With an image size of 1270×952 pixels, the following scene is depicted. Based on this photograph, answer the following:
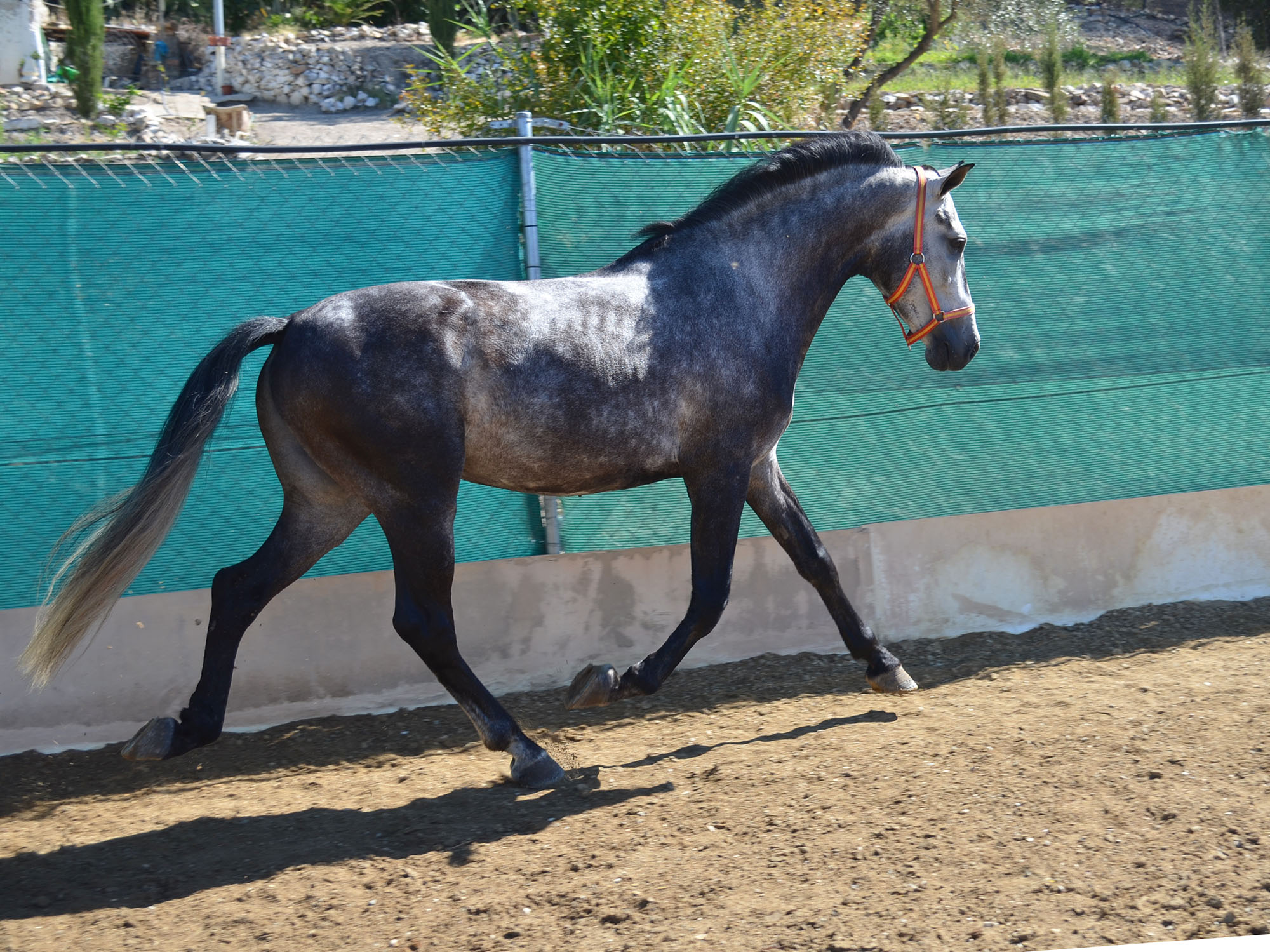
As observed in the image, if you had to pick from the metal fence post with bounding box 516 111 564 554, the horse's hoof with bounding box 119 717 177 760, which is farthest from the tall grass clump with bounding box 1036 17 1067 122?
the horse's hoof with bounding box 119 717 177 760

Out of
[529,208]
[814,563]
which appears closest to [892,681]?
[814,563]

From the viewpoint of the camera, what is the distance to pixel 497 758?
165 inches

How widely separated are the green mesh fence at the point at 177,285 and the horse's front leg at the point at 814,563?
138cm

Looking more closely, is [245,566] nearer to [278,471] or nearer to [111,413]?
[278,471]

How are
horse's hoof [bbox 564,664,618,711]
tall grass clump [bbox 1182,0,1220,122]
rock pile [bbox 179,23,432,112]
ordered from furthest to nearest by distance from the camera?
rock pile [bbox 179,23,432,112]
tall grass clump [bbox 1182,0,1220,122]
horse's hoof [bbox 564,664,618,711]

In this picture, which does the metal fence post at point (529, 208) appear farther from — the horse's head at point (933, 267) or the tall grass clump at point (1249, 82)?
the tall grass clump at point (1249, 82)

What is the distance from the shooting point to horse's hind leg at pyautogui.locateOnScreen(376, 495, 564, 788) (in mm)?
3572

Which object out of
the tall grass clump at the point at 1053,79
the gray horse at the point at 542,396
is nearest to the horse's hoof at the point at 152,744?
the gray horse at the point at 542,396

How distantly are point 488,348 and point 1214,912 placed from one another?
8.53 feet

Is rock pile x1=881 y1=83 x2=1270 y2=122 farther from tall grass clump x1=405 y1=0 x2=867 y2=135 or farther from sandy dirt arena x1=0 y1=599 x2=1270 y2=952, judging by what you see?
sandy dirt arena x1=0 y1=599 x2=1270 y2=952

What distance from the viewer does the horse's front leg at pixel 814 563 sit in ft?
14.1

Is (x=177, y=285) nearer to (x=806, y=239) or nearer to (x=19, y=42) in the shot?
(x=806, y=239)

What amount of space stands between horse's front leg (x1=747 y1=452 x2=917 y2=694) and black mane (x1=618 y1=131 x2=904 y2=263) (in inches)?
37.3

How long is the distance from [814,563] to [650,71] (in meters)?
4.46
